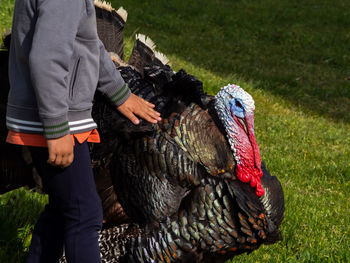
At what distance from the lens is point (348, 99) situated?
29.8ft

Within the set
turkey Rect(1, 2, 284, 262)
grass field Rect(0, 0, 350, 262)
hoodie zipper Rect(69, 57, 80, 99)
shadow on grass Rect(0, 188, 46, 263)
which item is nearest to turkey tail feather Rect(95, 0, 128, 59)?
turkey Rect(1, 2, 284, 262)

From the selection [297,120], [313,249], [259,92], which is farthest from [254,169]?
[259,92]

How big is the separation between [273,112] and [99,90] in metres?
5.18

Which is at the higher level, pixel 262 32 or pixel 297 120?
pixel 297 120

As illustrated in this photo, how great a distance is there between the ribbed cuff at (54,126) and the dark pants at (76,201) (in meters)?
0.22

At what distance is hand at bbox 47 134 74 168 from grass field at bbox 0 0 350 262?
5.19 feet

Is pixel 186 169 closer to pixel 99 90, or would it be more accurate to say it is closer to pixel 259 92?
pixel 99 90

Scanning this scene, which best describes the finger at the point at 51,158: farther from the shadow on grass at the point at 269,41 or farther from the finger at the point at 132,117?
the shadow on grass at the point at 269,41

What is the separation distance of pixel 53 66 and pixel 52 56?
41 mm

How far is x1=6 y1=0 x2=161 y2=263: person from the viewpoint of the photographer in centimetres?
205

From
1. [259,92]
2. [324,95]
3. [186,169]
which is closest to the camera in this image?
[186,169]

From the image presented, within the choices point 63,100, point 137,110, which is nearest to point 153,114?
point 137,110

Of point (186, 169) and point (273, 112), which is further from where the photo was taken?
point (273, 112)

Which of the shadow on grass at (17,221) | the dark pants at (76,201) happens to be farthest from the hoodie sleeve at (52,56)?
the shadow on grass at (17,221)
